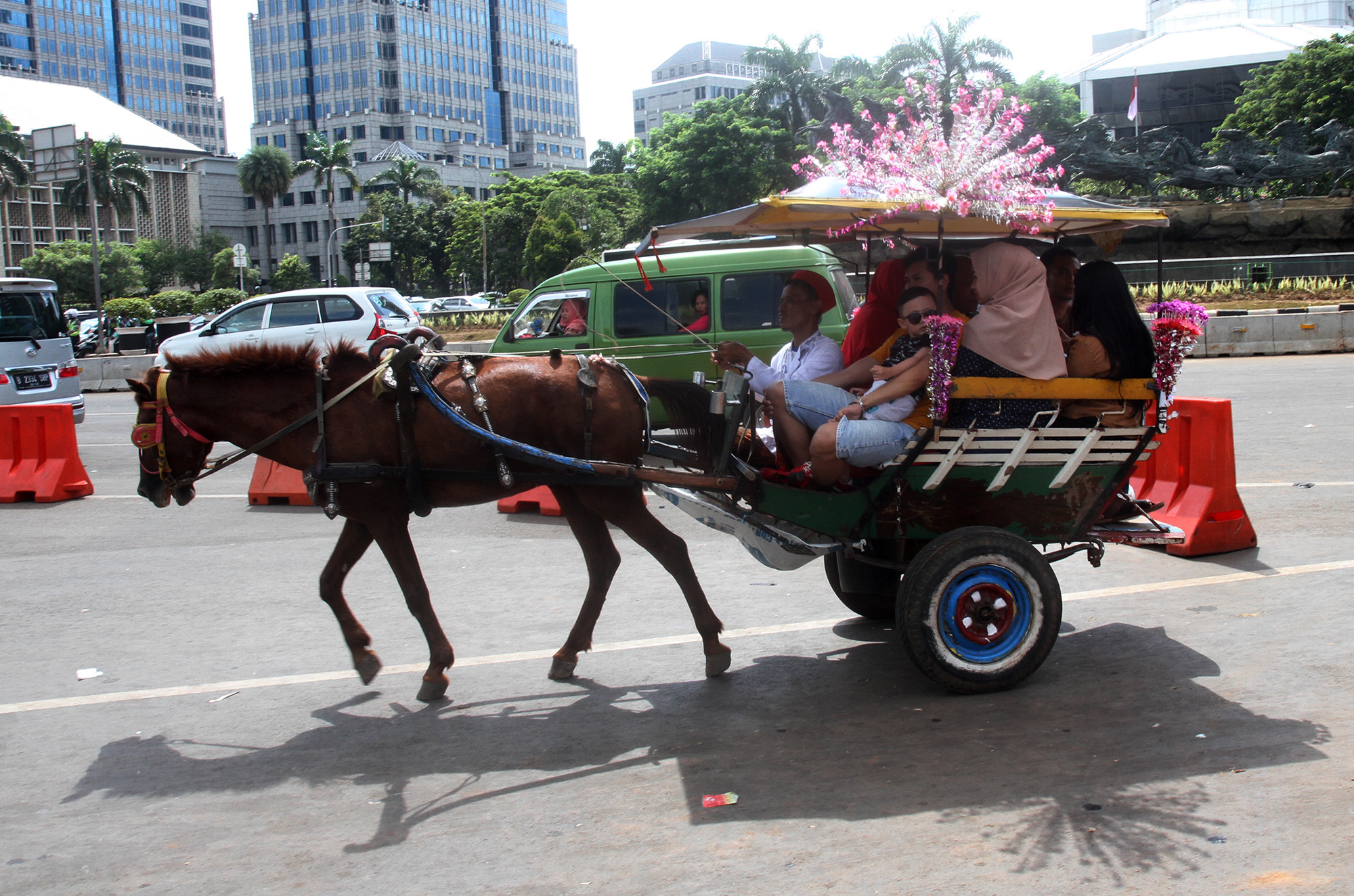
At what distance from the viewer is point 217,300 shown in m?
45.8

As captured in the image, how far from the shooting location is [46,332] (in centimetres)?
1532

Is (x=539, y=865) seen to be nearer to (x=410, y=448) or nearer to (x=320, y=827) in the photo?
(x=320, y=827)

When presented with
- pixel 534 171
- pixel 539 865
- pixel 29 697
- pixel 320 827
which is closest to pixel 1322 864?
pixel 539 865

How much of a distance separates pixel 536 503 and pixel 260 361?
4230 mm

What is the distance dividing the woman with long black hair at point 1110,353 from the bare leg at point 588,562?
2.14 metres

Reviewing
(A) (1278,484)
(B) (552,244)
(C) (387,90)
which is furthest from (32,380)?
(C) (387,90)

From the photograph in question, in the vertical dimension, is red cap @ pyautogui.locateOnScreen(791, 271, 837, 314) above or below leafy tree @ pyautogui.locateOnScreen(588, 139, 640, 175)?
below

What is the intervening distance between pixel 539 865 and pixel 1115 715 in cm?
232

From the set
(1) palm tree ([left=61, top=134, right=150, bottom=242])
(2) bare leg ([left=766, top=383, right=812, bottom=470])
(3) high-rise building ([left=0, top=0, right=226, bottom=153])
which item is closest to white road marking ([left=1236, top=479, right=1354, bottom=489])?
(2) bare leg ([left=766, top=383, right=812, bottom=470])

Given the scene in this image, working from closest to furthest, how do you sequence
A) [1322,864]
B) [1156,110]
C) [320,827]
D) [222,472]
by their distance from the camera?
[1322,864], [320,827], [222,472], [1156,110]

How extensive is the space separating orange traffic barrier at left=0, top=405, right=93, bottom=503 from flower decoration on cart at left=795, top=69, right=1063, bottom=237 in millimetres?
8440

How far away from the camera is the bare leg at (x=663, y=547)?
4926 millimetres

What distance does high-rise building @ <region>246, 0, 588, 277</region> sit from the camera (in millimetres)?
120438

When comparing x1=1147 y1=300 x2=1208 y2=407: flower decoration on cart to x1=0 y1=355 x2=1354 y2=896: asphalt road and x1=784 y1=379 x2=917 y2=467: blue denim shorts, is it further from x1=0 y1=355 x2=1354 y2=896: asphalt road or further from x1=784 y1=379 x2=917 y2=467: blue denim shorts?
x1=0 y1=355 x2=1354 y2=896: asphalt road
